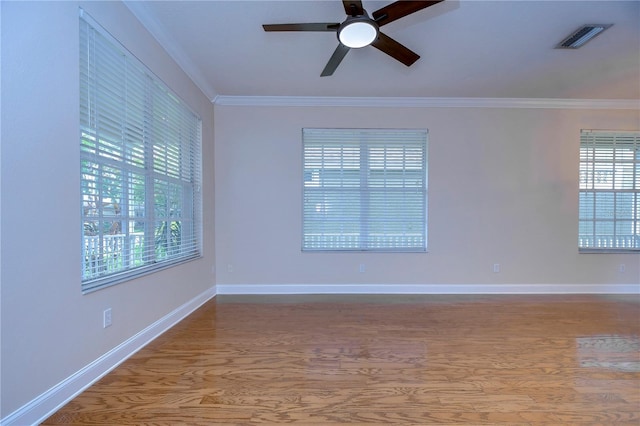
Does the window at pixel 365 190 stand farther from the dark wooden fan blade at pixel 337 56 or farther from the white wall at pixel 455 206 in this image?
the dark wooden fan blade at pixel 337 56

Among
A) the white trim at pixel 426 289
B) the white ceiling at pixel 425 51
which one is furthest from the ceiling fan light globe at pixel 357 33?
the white trim at pixel 426 289

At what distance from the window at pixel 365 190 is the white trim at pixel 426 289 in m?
0.54

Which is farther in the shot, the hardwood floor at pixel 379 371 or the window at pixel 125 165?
the window at pixel 125 165

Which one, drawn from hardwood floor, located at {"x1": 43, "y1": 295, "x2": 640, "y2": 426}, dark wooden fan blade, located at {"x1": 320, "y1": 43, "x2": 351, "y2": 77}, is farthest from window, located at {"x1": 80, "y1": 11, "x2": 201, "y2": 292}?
dark wooden fan blade, located at {"x1": 320, "y1": 43, "x2": 351, "y2": 77}

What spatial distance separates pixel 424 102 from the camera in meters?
3.87

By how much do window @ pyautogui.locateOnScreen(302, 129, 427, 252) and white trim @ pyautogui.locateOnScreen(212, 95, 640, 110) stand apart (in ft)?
1.25

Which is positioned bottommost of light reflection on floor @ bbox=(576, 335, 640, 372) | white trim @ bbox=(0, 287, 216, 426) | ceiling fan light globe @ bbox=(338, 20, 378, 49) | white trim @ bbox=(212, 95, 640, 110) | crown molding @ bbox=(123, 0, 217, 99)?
light reflection on floor @ bbox=(576, 335, 640, 372)

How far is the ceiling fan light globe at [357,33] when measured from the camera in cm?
194

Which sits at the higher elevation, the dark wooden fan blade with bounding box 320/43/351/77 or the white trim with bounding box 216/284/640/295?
the dark wooden fan blade with bounding box 320/43/351/77

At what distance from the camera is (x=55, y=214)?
1547 millimetres

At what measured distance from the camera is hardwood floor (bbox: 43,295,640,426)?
1.57 m

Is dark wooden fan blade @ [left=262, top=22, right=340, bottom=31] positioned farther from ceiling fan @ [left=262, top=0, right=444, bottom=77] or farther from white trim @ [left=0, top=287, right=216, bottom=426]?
white trim @ [left=0, top=287, right=216, bottom=426]

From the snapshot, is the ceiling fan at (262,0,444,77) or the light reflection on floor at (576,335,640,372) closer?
the ceiling fan at (262,0,444,77)

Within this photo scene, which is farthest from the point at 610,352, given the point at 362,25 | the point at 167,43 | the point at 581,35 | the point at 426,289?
the point at 167,43
